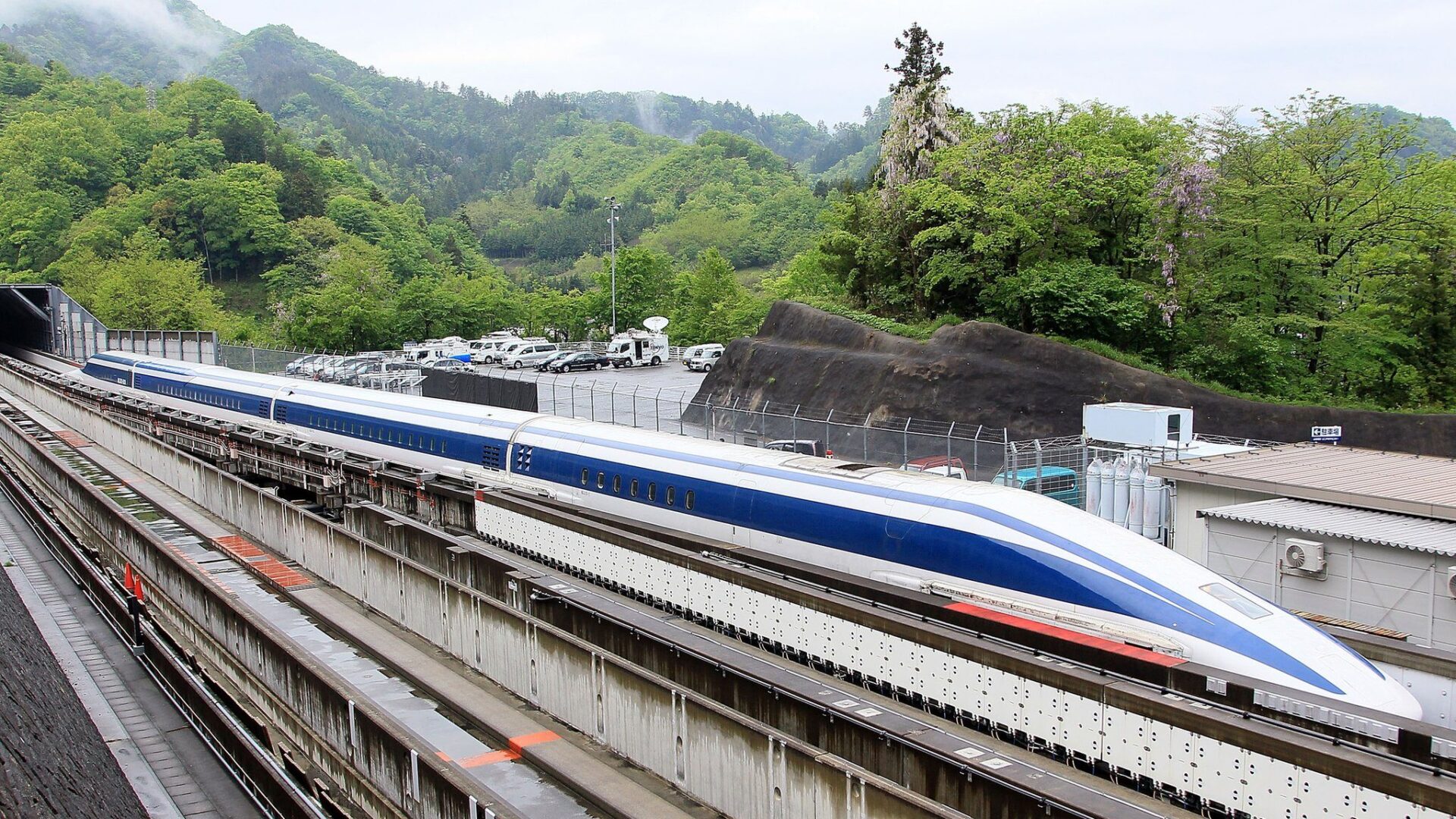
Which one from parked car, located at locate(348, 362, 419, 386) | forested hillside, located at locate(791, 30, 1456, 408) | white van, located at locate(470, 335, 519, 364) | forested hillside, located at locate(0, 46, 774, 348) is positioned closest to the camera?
forested hillside, located at locate(791, 30, 1456, 408)

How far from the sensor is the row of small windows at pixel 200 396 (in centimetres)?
4862

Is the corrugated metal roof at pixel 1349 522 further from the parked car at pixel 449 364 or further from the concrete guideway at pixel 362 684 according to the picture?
the parked car at pixel 449 364

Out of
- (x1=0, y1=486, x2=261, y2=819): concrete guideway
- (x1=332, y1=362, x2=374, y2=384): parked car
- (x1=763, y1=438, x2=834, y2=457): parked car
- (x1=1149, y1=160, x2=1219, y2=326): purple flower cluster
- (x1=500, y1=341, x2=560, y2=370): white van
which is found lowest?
(x1=0, y1=486, x2=261, y2=819): concrete guideway

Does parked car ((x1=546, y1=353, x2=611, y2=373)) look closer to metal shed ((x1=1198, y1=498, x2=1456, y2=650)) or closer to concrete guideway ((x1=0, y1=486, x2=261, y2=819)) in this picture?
concrete guideway ((x1=0, y1=486, x2=261, y2=819))

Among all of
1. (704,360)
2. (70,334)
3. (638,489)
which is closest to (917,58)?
(704,360)

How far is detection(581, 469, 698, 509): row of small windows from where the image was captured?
22547 mm

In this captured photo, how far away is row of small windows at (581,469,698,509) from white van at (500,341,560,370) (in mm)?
48202

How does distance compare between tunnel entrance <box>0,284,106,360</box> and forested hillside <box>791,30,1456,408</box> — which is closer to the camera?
forested hillside <box>791,30,1456,408</box>

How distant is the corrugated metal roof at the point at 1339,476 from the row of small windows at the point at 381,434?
826 inches

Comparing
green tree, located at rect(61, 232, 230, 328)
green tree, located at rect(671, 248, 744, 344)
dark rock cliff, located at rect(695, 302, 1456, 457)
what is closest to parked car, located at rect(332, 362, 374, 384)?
green tree, located at rect(671, 248, 744, 344)

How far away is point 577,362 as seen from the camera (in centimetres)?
7006

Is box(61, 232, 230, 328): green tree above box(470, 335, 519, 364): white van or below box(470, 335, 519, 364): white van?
above

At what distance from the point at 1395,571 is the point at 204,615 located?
20.2 meters

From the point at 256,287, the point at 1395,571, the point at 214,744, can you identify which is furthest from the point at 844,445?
the point at 256,287
